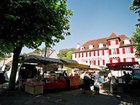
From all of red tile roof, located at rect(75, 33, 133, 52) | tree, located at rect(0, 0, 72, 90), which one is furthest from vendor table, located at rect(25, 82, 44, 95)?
red tile roof, located at rect(75, 33, 133, 52)

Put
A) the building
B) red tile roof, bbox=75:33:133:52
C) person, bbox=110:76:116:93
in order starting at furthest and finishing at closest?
red tile roof, bbox=75:33:133:52 < the building < person, bbox=110:76:116:93

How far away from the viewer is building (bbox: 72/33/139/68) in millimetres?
54987

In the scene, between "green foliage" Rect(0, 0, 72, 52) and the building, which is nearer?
"green foliage" Rect(0, 0, 72, 52)

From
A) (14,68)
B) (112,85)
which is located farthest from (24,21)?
(112,85)

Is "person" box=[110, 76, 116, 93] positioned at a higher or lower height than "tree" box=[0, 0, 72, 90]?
lower

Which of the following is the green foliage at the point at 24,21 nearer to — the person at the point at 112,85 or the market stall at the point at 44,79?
the market stall at the point at 44,79

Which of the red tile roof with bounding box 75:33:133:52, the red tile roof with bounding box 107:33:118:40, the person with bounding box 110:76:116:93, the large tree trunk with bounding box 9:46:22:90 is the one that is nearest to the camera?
the large tree trunk with bounding box 9:46:22:90

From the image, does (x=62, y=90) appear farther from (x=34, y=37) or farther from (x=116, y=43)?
(x=116, y=43)

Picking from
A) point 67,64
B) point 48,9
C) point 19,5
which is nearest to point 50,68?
point 67,64

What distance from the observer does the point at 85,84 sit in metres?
17.5

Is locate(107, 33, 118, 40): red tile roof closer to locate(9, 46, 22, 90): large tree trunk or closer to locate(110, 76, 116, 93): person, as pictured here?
locate(110, 76, 116, 93): person

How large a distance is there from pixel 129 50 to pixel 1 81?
38.6 m

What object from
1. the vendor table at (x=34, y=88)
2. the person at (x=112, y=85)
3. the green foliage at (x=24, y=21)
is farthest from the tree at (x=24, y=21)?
the person at (x=112, y=85)

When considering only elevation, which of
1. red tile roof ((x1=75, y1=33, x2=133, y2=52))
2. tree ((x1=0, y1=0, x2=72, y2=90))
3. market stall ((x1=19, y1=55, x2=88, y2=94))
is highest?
red tile roof ((x1=75, y1=33, x2=133, y2=52))
